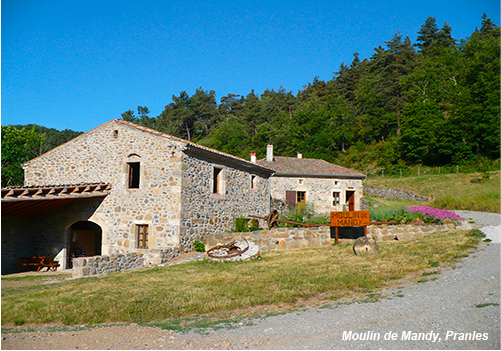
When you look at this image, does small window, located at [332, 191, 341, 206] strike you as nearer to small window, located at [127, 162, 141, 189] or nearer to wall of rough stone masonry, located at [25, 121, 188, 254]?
small window, located at [127, 162, 141, 189]

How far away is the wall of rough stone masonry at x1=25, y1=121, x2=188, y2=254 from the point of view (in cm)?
1272

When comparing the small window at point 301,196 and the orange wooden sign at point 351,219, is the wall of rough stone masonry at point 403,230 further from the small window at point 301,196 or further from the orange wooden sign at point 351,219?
the small window at point 301,196

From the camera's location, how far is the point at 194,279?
29.0ft

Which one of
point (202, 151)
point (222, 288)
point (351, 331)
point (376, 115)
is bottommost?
point (222, 288)

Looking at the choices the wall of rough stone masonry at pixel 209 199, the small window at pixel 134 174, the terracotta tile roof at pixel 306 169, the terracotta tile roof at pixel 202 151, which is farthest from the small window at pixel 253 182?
the small window at pixel 134 174

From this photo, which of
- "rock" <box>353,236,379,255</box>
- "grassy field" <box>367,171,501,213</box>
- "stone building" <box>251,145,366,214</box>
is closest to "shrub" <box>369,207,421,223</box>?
"rock" <box>353,236,379,255</box>

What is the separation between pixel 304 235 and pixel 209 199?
13.7 ft

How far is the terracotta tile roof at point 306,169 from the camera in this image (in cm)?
2395

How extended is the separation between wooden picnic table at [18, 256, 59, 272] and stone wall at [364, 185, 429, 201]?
24503 mm

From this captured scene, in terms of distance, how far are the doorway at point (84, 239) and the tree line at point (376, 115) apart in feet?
58.1

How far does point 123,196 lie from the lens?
13.5 meters

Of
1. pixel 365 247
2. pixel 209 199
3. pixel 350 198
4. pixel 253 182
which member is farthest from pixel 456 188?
pixel 209 199

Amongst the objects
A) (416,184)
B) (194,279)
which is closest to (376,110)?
(416,184)

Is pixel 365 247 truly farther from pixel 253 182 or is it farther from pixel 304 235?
pixel 253 182
